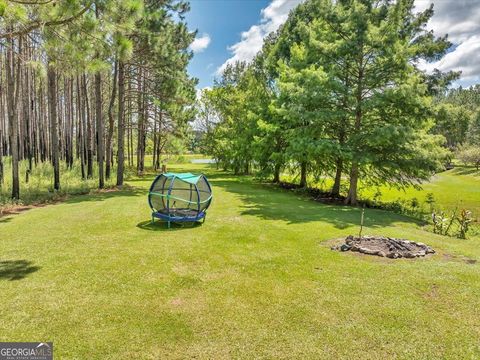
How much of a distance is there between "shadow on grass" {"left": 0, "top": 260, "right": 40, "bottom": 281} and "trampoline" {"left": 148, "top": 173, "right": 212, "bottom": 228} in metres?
3.76

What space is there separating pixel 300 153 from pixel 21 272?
37.0ft

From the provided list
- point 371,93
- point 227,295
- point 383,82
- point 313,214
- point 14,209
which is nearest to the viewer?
point 227,295

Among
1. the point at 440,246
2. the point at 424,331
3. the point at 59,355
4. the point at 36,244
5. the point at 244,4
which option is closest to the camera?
the point at 59,355

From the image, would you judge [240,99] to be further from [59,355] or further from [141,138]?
[59,355]

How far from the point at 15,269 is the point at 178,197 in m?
4.73

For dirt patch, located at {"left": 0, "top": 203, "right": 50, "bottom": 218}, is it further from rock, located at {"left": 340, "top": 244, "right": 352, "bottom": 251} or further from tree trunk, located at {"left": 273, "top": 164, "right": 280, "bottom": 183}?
tree trunk, located at {"left": 273, "top": 164, "right": 280, "bottom": 183}

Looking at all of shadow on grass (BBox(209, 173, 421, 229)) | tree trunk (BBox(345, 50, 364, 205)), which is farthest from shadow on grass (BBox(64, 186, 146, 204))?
tree trunk (BBox(345, 50, 364, 205))

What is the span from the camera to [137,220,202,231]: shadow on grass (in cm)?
925

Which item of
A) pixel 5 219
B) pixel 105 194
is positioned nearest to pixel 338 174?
pixel 105 194

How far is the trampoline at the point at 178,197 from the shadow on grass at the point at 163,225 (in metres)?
0.16

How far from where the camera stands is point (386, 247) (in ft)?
25.0

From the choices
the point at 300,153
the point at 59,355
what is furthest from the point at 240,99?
the point at 59,355

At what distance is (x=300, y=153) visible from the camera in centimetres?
1441

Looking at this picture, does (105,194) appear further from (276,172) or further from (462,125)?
(462,125)
